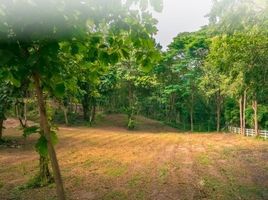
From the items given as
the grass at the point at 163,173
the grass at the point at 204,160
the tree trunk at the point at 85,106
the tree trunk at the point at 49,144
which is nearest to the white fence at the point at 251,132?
the grass at the point at 204,160

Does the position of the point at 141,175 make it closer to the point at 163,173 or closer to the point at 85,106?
the point at 163,173

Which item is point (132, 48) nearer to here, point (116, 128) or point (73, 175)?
point (73, 175)

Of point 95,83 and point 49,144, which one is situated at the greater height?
point 95,83

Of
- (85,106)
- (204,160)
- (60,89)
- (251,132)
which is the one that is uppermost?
(85,106)

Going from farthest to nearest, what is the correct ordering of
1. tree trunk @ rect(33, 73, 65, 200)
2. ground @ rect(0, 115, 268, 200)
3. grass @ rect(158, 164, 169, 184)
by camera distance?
grass @ rect(158, 164, 169, 184) → ground @ rect(0, 115, 268, 200) → tree trunk @ rect(33, 73, 65, 200)

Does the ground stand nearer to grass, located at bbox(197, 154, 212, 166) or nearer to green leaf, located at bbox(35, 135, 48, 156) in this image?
grass, located at bbox(197, 154, 212, 166)

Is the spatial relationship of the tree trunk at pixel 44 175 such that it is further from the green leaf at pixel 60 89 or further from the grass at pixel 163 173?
the green leaf at pixel 60 89

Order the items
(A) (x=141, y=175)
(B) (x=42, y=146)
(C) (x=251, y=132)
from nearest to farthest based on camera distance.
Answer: (B) (x=42, y=146) → (A) (x=141, y=175) → (C) (x=251, y=132)

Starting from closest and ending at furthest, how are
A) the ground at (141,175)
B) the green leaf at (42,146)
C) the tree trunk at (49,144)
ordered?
the green leaf at (42,146) → the tree trunk at (49,144) → the ground at (141,175)

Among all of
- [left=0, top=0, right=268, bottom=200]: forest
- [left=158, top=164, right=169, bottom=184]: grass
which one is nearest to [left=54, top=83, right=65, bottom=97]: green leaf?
[left=0, top=0, right=268, bottom=200]: forest

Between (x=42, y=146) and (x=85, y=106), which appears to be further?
(x=85, y=106)

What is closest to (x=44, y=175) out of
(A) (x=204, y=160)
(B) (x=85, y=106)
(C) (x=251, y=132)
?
(A) (x=204, y=160)

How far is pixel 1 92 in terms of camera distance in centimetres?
1373

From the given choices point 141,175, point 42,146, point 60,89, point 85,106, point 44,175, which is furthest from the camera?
point 85,106
